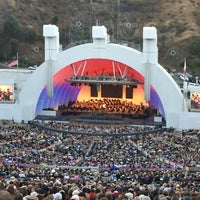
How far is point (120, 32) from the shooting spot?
293 feet

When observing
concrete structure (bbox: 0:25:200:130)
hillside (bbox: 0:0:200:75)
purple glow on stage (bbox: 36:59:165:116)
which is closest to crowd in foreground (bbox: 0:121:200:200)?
concrete structure (bbox: 0:25:200:130)

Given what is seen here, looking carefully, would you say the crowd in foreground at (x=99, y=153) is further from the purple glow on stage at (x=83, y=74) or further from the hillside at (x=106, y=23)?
the hillside at (x=106, y=23)

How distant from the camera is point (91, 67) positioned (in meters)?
48.8

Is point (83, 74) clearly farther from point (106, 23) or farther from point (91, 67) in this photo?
point (106, 23)

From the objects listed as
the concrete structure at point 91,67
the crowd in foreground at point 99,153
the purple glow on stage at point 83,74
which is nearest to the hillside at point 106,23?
the purple glow on stage at point 83,74

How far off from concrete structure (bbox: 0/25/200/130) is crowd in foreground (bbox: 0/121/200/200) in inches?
65.3

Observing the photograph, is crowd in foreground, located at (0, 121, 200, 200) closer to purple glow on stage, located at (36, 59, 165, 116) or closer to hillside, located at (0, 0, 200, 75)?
purple glow on stage, located at (36, 59, 165, 116)

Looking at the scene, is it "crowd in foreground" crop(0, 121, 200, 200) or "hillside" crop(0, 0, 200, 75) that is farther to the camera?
"hillside" crop(0, 0, 200, 75)

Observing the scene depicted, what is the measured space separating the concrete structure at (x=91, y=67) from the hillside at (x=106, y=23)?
2861 centimetres

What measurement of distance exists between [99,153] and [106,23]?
59.9 meters

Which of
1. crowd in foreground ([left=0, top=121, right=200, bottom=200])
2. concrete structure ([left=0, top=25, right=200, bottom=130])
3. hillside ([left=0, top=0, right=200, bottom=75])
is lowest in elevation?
crowd in foreground ([left=0, top=121, right=200, bottom=200])

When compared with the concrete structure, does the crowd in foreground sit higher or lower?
lower

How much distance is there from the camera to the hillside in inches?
3231

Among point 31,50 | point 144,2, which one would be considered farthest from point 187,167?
point 144,2
